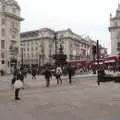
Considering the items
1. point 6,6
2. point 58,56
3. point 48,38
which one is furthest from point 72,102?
point 48,38

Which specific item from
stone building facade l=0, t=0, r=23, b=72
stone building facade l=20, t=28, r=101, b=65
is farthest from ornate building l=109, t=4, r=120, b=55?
stone building facade l=0, t=0, r=23, b=72

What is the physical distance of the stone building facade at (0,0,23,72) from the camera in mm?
80875

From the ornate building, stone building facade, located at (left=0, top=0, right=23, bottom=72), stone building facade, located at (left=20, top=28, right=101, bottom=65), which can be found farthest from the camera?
stone building facade, located at (left=20, top=28, right=101, bottom=65)

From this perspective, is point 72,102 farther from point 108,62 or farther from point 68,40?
point 68,40

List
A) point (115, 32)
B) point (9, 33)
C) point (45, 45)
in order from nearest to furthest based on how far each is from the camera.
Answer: point (9, 33), point (115, 32), point (45, 45)

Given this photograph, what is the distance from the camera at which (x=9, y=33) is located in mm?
83062

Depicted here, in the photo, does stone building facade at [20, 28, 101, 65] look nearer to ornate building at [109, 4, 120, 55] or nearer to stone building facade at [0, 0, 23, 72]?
ornate building at [109, 4, 120, 55]

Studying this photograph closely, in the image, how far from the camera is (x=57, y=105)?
14383 mm

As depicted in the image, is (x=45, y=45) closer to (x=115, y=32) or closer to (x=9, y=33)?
(x=115, y=32)

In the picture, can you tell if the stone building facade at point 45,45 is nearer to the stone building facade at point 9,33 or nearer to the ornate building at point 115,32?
the ornate building at point 115,32

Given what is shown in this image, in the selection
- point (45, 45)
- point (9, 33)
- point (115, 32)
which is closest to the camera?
point (9, 33)

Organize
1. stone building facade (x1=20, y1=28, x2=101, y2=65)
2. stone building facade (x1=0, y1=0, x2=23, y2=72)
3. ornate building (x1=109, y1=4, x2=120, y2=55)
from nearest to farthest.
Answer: stone building facade (x1=0, y1=0, x2=23, y2=72) < ornate building (x1=109, y1=4, x2=120, y2=55) < stone building facade (x1=20, y1=28, x2=101, y2=65)

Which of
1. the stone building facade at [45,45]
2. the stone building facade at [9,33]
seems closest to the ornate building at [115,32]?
the stone building facade at [45,45]

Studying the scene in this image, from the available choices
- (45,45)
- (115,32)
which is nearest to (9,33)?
(115,32)
